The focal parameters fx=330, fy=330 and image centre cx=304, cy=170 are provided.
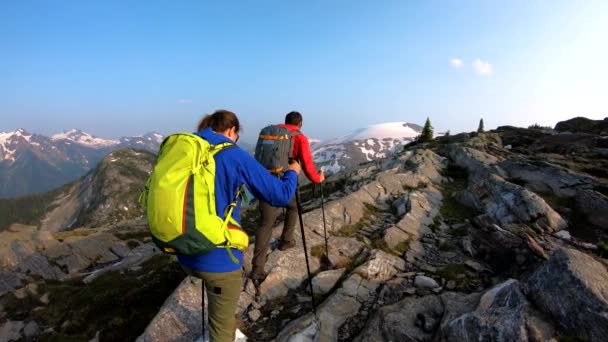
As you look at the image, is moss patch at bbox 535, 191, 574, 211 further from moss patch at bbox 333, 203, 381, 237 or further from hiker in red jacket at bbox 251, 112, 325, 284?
hiker in red jacket at bbox 251, 112, 325, 284

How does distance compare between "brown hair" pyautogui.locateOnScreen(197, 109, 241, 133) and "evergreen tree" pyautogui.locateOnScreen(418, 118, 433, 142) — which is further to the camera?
"evergreen tree" pyautogui.locateOnScreen(418, 118, 433, 142)

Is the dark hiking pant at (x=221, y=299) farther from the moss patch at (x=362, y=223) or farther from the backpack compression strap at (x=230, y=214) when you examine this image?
the moss patch at (x=362, y=223)

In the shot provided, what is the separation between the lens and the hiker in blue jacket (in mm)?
5035

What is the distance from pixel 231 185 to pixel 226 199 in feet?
0.81

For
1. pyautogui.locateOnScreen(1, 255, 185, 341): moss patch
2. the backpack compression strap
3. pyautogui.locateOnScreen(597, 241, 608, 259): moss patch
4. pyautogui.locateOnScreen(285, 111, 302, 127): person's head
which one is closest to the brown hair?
the backpack compression strap

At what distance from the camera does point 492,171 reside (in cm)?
2350

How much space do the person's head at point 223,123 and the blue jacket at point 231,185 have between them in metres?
0.28

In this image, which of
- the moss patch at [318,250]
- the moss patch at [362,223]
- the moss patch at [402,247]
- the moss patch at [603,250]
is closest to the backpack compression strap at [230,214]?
the moss patch at [318,250]

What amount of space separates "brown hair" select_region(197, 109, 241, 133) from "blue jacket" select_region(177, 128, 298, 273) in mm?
281

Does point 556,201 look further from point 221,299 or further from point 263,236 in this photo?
point 221,299

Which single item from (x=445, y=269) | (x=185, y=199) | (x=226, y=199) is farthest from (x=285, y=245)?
(x=185, y=199)

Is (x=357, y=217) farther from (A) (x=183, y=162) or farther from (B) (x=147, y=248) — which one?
(B) (x=147, y=248)

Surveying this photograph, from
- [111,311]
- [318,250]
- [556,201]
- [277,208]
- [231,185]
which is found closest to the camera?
[231,185]

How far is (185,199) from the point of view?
14.9 ft
